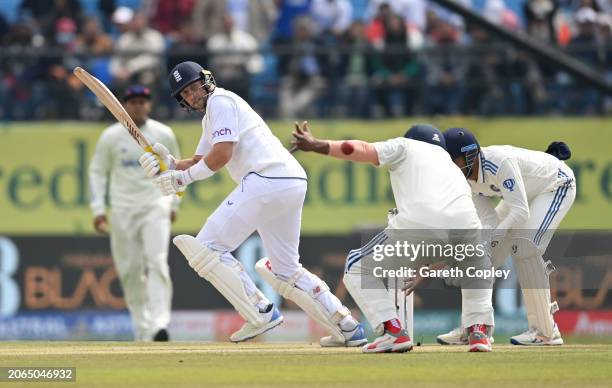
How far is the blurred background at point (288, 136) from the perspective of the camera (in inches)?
654

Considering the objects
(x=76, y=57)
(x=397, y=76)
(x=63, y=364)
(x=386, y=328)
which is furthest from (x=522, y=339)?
(x=76, y=57)

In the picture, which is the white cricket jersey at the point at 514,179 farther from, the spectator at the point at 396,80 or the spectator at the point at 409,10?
the spectator at the point at 409,10

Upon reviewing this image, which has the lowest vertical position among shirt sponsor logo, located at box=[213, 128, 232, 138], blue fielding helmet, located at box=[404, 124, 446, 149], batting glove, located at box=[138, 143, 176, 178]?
batting glove, located at box=[138, 143, 176, 178]

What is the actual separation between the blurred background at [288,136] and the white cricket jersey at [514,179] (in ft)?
16.1

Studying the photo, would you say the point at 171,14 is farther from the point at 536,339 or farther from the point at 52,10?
the point at 536,339

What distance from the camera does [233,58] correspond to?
17219mm

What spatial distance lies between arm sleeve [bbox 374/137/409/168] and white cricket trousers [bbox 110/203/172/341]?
4262 millimetres

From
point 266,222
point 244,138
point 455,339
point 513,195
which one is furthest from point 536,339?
point 244,138

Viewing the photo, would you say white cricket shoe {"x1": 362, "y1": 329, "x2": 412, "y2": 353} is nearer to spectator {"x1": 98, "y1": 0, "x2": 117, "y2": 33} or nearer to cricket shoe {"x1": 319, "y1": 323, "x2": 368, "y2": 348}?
cricket shoe {"x1": 319, "y1": 323, "x2": 368, "y2": 348}

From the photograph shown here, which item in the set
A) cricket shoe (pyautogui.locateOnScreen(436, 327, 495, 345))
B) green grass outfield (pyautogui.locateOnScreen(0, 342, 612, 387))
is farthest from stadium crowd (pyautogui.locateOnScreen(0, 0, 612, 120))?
green grass outfield (pyautogui.locateOnScreen(0, 342, 612, 387))

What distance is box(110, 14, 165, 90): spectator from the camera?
16.9 m

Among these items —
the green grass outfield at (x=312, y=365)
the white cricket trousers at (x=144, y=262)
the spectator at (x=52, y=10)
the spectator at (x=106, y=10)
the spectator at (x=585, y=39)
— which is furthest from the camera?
the spectator at (x=106, y=10)

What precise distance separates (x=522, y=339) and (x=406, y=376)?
2.80m

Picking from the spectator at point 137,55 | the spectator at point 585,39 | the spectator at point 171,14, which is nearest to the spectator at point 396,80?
the spectator at point 585,39
